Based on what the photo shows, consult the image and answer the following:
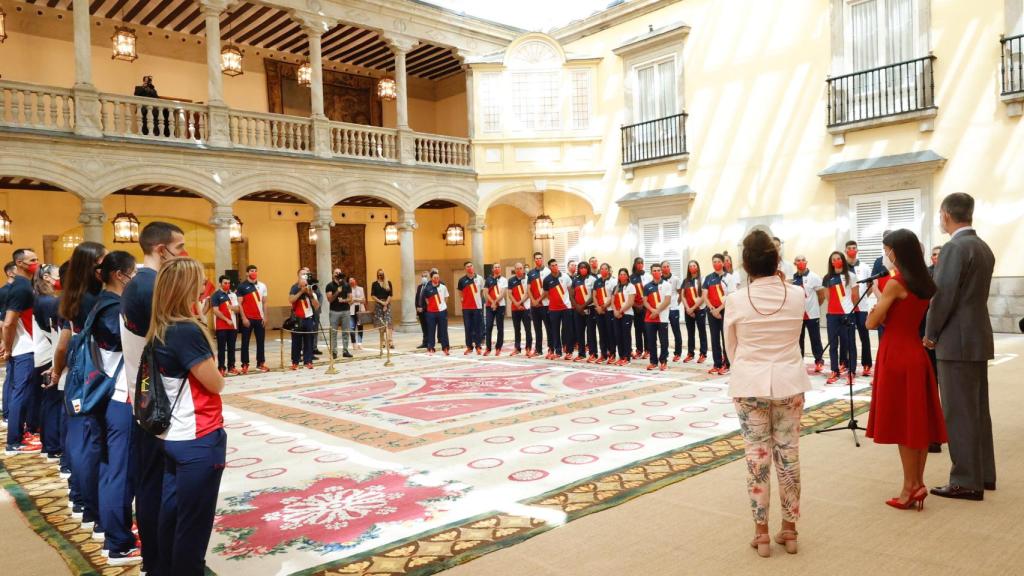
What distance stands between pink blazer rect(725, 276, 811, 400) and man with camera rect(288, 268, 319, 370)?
9284 millimetres

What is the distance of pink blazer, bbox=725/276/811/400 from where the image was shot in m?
3.18

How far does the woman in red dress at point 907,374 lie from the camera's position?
12.1ft

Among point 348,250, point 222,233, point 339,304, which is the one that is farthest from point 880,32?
point 348,250

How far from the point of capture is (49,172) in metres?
12.1

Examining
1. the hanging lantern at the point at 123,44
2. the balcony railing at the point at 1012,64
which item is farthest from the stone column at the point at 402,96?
the balcony railing at the point at 1012,64

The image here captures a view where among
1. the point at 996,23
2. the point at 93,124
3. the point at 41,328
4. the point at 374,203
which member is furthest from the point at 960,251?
the point at 374,203

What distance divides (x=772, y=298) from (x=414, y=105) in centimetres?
1969

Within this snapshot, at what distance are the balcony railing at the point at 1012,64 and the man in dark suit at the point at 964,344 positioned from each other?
9.88m

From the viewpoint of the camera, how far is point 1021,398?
6520mm

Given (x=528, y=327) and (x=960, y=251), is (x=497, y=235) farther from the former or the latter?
(x=960, y=251)

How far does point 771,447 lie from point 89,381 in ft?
11.6

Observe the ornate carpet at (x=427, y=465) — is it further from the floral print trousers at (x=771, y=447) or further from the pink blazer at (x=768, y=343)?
the pink blazer at (x=768, y=343)

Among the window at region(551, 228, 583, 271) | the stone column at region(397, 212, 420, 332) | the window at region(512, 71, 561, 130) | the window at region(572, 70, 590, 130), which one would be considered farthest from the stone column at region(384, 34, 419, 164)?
the window at region(551, 228, 583, 271)

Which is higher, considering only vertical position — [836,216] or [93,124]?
[93,124]
